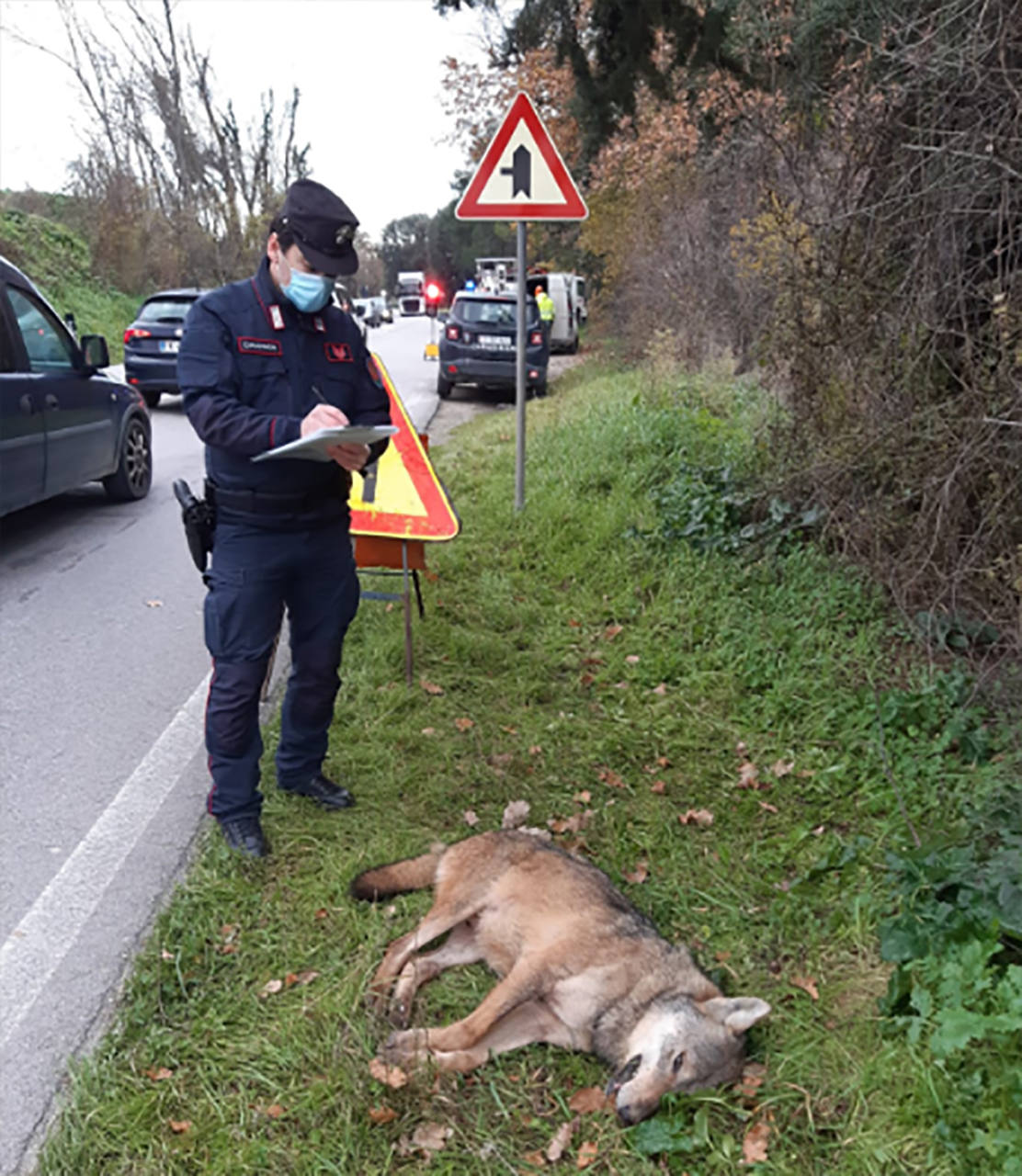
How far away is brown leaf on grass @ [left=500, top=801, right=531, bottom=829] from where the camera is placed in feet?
12.6

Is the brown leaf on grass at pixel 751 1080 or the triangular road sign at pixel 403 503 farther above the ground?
the triangular road sign at pixel 403 503

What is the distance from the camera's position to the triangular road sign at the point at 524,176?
6.68 metres

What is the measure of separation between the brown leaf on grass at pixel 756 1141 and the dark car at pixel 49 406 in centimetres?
633

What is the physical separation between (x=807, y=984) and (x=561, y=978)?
0.77m

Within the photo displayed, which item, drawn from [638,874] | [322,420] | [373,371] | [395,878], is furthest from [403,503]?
[638,874]

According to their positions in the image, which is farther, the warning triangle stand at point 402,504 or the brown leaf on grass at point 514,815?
the warning triangle stand at point 402,504

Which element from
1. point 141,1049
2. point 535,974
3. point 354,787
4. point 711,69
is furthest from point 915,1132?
point 711,69

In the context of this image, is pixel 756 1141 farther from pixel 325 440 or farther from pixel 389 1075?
pixel 325 440

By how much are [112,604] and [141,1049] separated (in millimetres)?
4156

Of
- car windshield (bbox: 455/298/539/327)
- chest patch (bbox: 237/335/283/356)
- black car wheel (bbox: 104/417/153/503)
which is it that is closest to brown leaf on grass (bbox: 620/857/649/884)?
chest patch (bbox: 237/335/283/356)

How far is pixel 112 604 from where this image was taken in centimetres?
632

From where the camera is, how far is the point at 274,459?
132 inches

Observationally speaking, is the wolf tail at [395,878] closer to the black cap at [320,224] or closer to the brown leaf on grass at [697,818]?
the brown leaf on grass at [697,818]

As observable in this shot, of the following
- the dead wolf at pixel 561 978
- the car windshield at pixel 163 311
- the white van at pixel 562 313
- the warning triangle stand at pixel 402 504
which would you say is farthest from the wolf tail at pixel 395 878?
the white van at pixel 562 313
